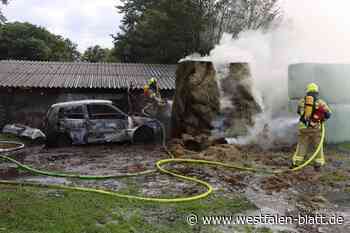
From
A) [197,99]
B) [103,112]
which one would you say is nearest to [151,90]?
[103,112]

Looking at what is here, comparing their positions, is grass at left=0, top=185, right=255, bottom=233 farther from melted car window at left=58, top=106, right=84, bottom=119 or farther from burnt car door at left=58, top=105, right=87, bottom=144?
melted car window at left=58, top=106, right=84, bottom=119

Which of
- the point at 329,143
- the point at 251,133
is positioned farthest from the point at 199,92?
the point at 329,143

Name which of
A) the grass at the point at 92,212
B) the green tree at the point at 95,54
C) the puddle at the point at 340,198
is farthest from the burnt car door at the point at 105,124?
the green tree at the point at 95,54

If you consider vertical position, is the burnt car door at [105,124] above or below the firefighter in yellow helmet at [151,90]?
below

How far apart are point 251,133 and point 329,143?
2626mm

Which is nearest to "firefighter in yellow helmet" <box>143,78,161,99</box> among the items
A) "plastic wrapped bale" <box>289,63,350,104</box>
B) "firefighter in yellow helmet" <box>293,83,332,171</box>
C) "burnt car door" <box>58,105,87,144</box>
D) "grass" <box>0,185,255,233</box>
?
"burnt car door" <box>58,105,87,144</box>

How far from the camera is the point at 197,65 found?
9.98m

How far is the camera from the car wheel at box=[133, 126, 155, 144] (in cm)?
1052

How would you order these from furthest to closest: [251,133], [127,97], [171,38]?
[171,38] < [127,97] < [251,133]

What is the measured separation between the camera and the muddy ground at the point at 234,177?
5.01 metres

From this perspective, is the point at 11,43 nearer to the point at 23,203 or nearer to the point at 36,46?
the point at 36,46

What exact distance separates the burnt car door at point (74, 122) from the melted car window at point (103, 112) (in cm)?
22

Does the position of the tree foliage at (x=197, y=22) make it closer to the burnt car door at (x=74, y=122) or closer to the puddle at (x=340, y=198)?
the burnt car door at (x=74, y=122)

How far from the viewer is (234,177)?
21.2 feet
